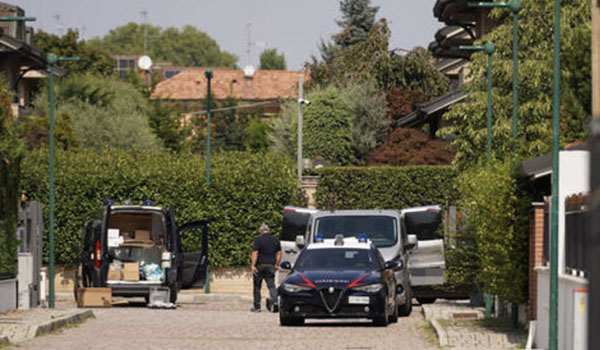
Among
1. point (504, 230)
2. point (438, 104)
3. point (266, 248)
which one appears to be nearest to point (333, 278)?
point (504, 230)

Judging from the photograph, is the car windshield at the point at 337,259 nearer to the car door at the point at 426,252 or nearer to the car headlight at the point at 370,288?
the car headlight at the point at 370,288

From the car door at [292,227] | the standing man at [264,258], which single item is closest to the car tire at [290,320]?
the standing man at [264,258]

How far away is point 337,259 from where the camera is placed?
24141 millimetres

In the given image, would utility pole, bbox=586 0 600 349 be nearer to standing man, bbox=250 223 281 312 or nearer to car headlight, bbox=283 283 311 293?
car headlight, bbox=283 283 311 293

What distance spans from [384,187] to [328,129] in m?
24.7

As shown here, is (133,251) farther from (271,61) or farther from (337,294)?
(271,61)

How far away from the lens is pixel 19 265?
27.3m

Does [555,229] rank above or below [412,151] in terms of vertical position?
below

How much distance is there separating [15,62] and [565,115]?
3999 cm

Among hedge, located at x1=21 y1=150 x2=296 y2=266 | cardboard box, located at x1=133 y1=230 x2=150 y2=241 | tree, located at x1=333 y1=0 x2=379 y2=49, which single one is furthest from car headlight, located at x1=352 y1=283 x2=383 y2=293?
tree, located at x1=333 y1=0 x2=379 y2=49

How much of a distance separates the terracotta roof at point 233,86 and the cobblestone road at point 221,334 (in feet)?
283

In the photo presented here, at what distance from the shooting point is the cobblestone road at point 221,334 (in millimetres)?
18078

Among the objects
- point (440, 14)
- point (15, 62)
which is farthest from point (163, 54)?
point (440, 14)

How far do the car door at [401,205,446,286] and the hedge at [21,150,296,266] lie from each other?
31.6 feet
